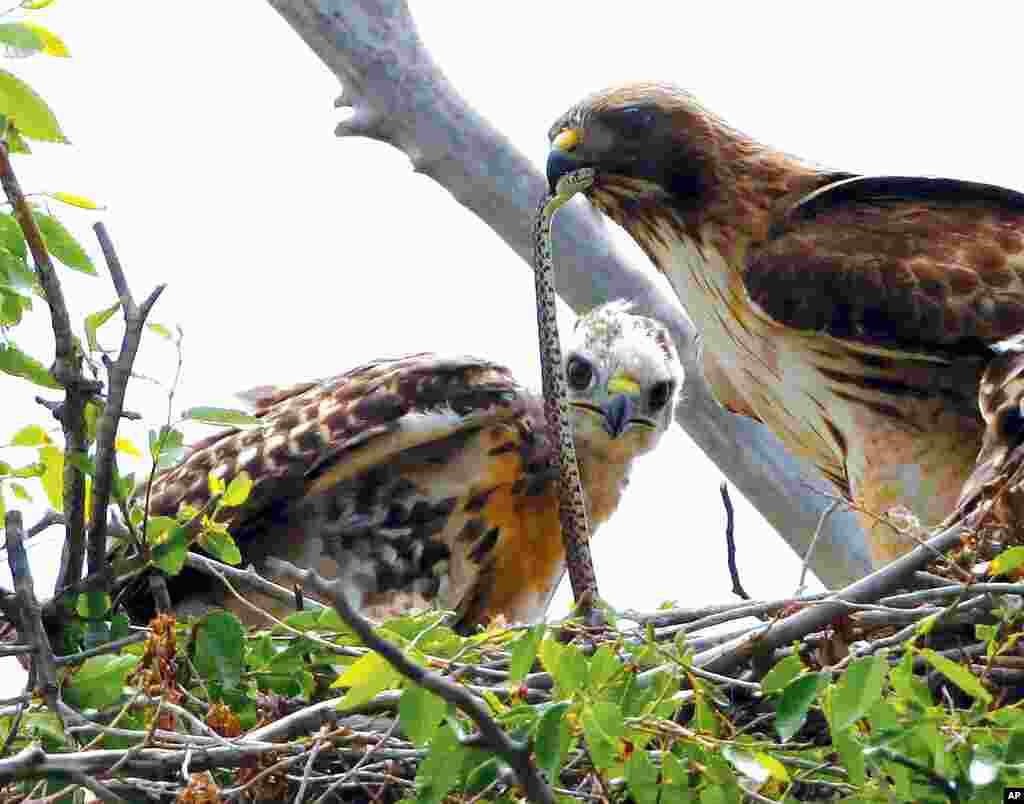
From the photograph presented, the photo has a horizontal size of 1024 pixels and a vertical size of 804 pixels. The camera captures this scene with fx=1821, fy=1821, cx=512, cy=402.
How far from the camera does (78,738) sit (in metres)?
2.74

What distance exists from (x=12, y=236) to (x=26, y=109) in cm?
22

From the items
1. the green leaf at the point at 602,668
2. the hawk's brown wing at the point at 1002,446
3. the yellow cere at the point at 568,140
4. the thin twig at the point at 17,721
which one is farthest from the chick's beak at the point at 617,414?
the green leaf at the point at 602,668

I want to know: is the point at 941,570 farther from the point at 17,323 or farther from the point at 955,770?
the point at 17,323

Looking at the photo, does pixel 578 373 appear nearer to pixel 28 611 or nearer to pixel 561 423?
pixel 561 423

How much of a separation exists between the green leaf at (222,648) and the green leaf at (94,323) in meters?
0.50

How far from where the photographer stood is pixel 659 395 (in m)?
4.69

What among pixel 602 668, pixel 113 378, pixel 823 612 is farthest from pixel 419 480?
pixel 602 668

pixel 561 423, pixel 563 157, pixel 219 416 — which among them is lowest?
pixel 561 423

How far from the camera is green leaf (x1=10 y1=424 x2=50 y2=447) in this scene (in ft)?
9.75

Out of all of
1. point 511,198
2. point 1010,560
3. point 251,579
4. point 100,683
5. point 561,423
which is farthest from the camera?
point 511,198

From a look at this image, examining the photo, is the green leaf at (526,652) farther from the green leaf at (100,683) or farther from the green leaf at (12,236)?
the green leaf at (12,236)

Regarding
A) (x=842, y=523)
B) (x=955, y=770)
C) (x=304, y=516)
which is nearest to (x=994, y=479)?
(x=955, y=770)

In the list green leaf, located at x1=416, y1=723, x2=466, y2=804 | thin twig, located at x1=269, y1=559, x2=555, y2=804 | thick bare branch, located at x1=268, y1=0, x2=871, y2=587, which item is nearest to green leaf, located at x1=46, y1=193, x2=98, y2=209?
thin twig, located at x1=269, y1=559, x2=555, y2=804

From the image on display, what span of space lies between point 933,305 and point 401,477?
4.36 feet
